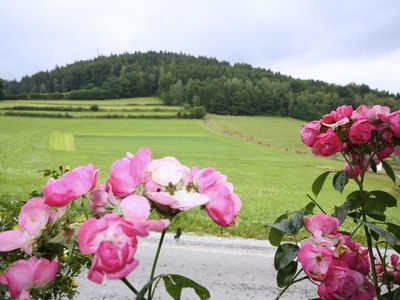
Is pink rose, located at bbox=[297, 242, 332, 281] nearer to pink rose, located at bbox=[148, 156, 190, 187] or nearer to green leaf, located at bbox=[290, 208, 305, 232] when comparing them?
green leaf, located at bbox=[290, 208, 305, 232]

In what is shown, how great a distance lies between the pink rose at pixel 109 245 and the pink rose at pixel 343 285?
618mm

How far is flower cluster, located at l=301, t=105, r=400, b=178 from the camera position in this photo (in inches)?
52.8

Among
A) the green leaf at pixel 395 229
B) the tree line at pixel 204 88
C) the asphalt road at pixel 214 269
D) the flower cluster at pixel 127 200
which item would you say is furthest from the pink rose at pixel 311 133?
the tree line at pixel 204 88

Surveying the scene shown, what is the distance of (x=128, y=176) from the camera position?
775 mm

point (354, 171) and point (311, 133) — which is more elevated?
point (311, 133)

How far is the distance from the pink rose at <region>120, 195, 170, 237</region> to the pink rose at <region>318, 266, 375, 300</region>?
59 centimetres

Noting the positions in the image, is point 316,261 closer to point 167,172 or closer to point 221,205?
point 221,205

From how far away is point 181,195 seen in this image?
740 mm

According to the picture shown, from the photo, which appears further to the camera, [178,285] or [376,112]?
[376,112]

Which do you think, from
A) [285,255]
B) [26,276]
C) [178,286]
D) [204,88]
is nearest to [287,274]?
[285,255]

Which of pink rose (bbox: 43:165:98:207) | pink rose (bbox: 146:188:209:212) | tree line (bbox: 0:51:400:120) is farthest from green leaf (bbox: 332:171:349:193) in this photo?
tree line (bbox: 0:51:400:120)

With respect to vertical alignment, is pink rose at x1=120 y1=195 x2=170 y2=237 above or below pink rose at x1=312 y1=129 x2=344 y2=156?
below

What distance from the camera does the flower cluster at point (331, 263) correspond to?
1042 millimetres

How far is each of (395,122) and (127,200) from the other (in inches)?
40.2
